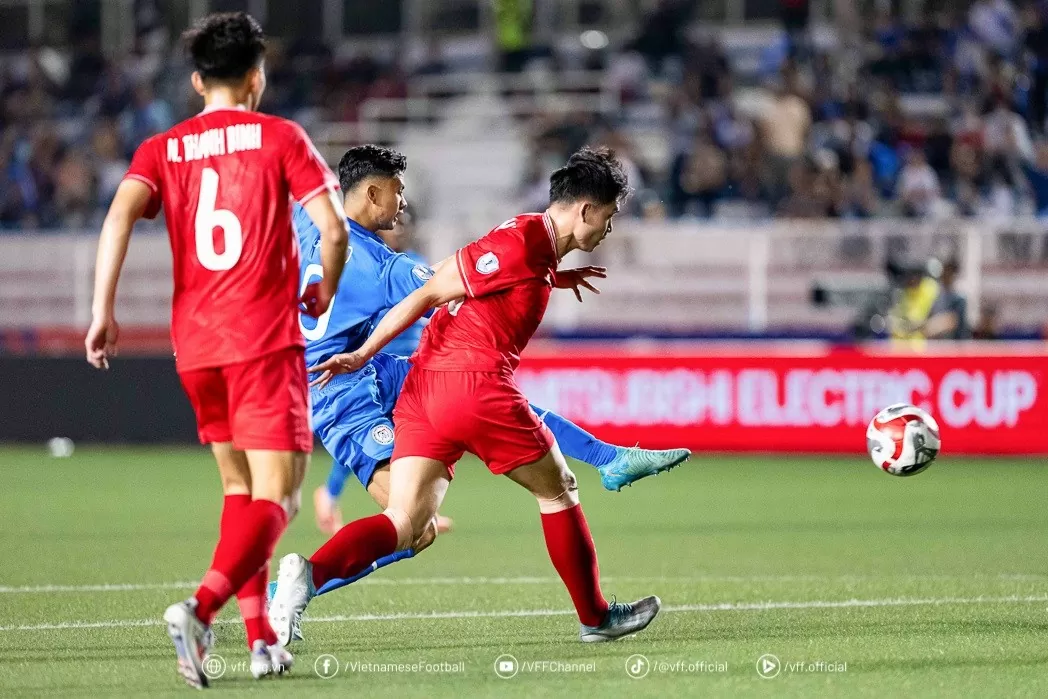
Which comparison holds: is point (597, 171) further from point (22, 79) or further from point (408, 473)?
point (22, 79)

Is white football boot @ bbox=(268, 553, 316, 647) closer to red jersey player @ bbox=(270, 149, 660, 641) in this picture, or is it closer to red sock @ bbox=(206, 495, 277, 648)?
red jersey player @ bbox=(270, 149, 660, 641)

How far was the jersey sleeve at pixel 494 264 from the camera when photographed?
20.3ft

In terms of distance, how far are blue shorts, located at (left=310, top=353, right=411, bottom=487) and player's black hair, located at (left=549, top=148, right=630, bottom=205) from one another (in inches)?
44.6

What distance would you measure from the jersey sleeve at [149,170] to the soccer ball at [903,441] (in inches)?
154

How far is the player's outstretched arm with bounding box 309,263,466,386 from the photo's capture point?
611 centimetres

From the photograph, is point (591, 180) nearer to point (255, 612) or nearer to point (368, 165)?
point (368, 165)

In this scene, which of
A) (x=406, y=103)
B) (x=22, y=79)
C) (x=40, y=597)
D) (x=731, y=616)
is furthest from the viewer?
(x=22, y=79)

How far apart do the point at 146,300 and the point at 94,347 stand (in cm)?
1425

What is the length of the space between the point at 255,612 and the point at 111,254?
1.30m

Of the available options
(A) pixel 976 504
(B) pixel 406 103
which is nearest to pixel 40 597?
(A) pixel 976 504

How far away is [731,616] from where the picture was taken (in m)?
7.24

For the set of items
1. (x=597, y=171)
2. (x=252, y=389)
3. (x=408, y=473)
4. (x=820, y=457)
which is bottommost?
(x=820, y=457)

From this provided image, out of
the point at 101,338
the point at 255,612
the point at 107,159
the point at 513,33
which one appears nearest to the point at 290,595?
the point at 255,612

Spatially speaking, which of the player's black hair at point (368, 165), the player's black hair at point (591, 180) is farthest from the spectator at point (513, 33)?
the player's black hair at point (591, 180)
